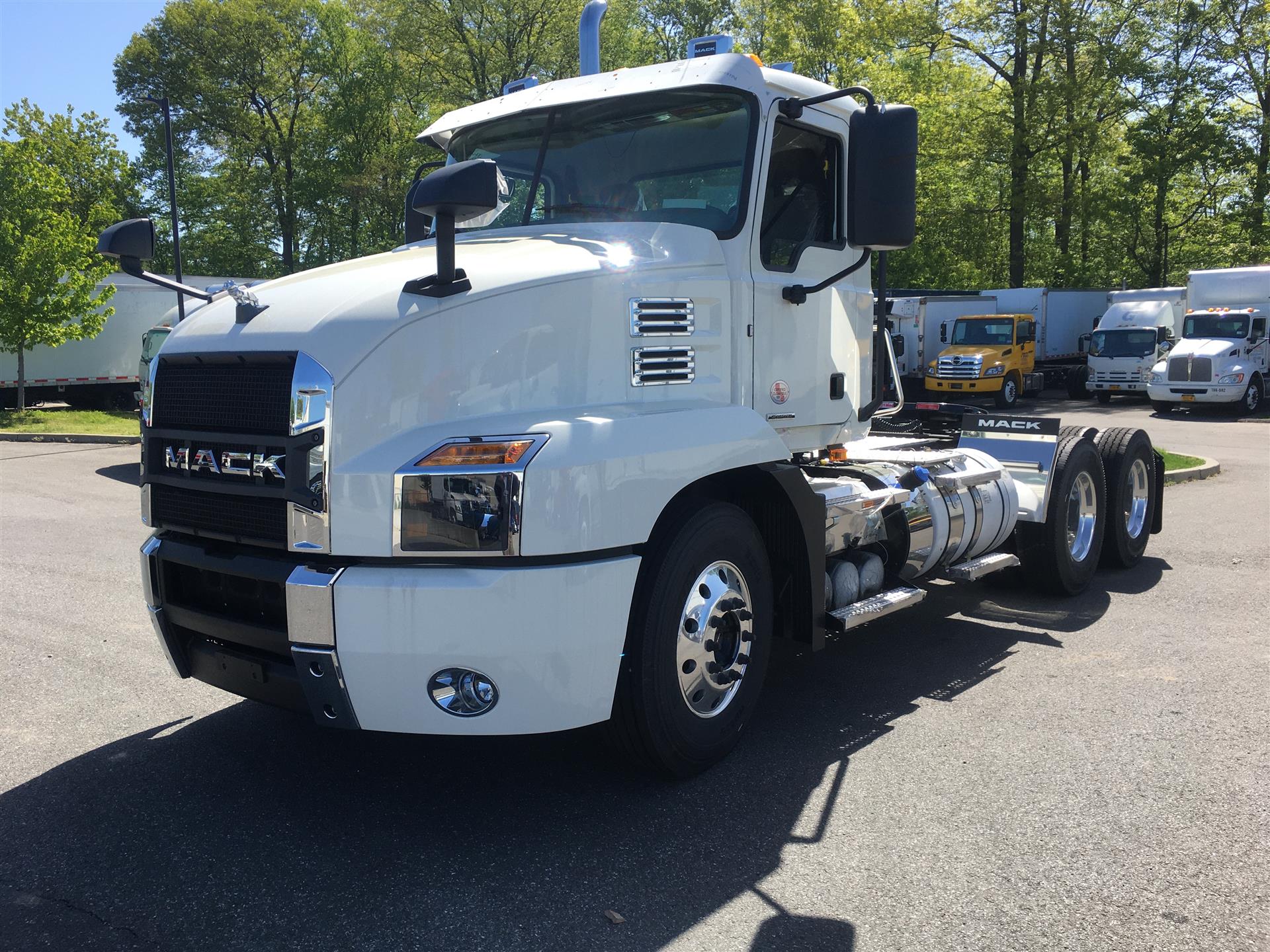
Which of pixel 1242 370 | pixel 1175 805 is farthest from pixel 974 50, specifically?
pixel 1175 805

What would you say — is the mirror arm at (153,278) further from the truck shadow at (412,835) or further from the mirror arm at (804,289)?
the mirror arm at (804,289)

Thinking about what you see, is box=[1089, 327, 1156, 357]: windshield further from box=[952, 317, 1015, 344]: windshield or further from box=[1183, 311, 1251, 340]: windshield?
box=[952, 317, 1015, 344]: windshield

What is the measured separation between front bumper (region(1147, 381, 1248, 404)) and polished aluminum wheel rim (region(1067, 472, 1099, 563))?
20476mm

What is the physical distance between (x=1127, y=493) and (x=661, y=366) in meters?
5.58

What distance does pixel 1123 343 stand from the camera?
2933 centimetres

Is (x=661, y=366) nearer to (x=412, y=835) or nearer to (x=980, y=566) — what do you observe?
(x=412, y=835)

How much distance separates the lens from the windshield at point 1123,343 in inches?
1141

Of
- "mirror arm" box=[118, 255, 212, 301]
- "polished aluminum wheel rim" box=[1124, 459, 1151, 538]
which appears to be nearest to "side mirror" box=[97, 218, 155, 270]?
"mirror arm" box=[118, 255, 212, 301]

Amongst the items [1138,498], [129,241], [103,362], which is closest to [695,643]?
[129,241]

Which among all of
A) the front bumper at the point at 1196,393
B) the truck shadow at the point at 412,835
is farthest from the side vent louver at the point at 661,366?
the front bumper at the point at 1196,393

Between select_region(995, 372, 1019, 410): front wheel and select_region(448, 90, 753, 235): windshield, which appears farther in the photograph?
select_region(995, 372, 1019, 410): front wheel

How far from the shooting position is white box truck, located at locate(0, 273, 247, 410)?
2550 cm

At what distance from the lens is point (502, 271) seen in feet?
13.0

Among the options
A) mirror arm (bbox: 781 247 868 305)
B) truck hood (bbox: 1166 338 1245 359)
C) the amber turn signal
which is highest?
truck hood (bbox: 1166 338 1245 359)
